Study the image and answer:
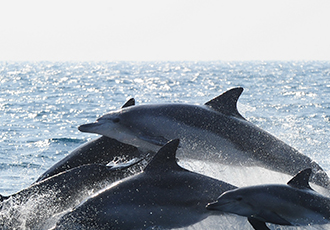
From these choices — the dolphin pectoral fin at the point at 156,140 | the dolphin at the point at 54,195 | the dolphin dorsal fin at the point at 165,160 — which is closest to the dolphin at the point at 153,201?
the dolphin dorsal fin at the point at 165,160

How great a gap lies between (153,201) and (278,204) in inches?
52.3

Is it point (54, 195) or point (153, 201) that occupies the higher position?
point (153, 201)

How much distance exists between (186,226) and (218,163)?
63.7 inches

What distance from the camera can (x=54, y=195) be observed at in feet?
18.9

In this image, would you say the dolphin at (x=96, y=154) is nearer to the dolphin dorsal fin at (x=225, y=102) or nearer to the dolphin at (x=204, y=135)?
the dolphin at (x=204, y=135)

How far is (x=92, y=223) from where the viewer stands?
5.09 metres

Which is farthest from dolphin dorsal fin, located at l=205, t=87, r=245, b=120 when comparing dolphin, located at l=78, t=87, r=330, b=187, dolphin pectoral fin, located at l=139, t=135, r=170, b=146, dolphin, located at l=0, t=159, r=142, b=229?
dolphin, located at l=0, t=159, r=142, b=229

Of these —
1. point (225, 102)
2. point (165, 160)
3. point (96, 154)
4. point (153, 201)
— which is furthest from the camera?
point (225, 102)

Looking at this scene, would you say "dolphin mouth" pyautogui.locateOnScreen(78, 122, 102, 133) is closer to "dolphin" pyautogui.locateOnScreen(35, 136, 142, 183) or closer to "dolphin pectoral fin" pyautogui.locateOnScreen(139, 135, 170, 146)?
"dolphin" pyautogui.locateOnScreen(35, 136, 142, 183)

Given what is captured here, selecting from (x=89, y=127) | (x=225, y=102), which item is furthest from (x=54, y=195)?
(x=225, y=102)

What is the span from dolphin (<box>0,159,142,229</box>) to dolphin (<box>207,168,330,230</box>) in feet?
4.53

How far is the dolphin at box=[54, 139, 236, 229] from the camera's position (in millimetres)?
5137

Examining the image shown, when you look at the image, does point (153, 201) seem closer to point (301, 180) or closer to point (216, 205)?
point (216, 205)

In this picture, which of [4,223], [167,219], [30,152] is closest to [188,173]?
[167,219]
